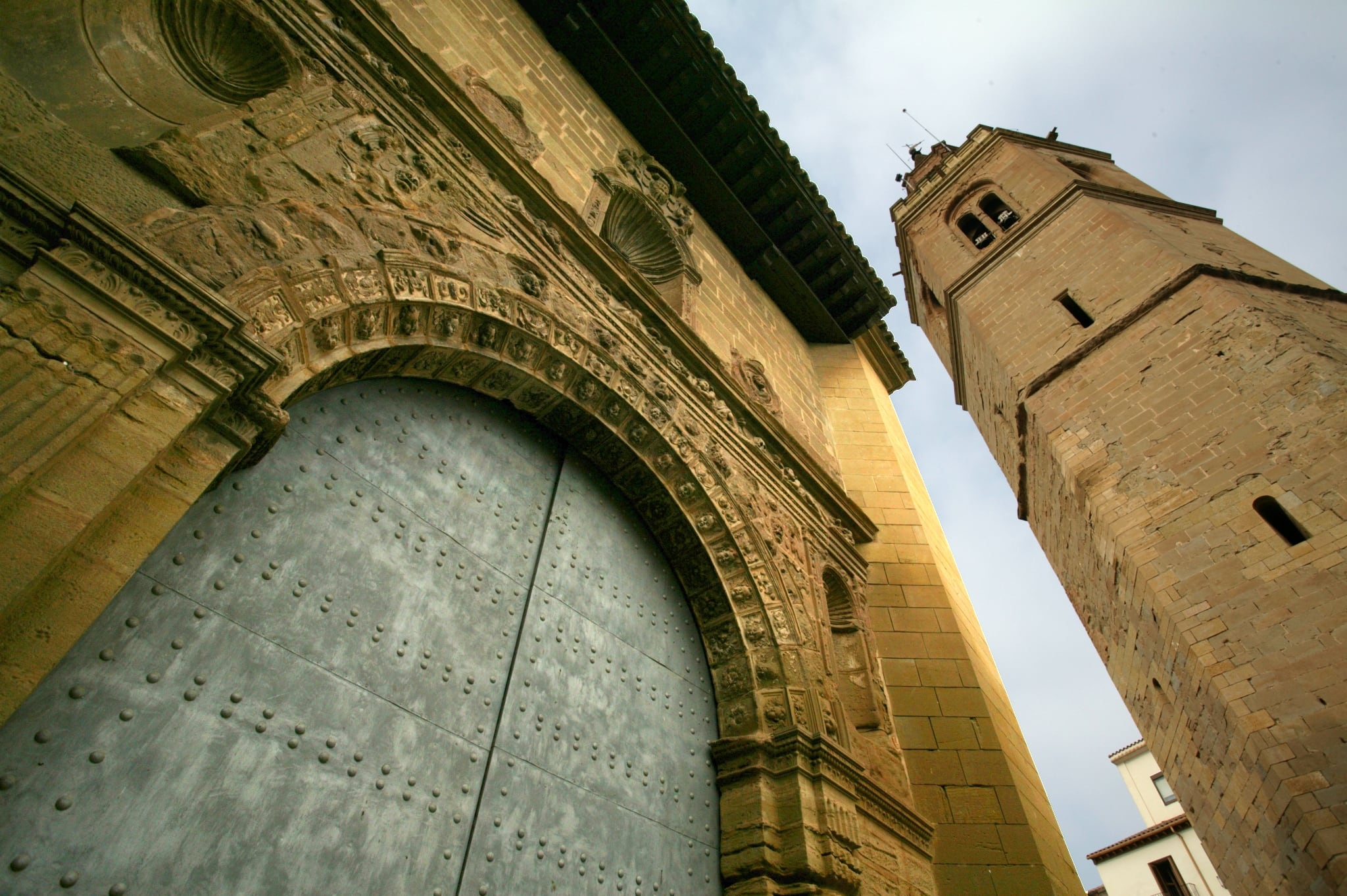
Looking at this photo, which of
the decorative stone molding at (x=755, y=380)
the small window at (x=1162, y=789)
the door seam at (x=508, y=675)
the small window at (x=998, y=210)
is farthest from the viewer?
the small window at (x=1162, y=789)

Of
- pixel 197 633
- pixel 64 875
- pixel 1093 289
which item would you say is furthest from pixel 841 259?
pixel 64 875

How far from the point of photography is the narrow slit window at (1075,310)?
9.26 m

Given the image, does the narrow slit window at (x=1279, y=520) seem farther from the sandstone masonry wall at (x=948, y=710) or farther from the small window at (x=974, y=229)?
the small window at (x=974, y=229)

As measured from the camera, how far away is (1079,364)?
29.0 feet

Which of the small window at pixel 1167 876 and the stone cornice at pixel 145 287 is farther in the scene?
the small window at pixel 1167 876

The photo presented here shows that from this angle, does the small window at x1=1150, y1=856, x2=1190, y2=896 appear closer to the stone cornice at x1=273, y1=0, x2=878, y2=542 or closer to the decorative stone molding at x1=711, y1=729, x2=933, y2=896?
the decorative stone molding at x1=711, y1=729, x2=933, y2=896

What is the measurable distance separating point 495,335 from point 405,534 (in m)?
1.22

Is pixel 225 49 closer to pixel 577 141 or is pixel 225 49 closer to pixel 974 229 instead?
pixel 577 141

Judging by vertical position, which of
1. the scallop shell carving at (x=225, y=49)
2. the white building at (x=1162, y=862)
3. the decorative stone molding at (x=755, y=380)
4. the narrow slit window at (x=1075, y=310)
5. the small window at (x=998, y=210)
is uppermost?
the small window at (x=998, y=210)

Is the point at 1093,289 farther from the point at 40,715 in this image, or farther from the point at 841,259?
the point at 40,715

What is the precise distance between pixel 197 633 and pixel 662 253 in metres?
5.60

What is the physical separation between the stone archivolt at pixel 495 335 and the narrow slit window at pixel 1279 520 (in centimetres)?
354

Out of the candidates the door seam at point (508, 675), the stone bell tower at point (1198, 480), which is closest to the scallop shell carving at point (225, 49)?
the door seam at point (508, 675)

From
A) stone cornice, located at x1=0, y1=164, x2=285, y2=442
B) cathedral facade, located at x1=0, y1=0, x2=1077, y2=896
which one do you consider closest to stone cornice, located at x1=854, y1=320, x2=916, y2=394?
cathedral facade, located at x1=0, y1=0, x2=1077, y2=896
